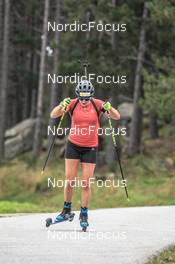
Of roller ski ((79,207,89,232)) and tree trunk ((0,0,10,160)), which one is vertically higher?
tree trunk ((0,0,10,160))

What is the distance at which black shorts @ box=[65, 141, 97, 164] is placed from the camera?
982 cm

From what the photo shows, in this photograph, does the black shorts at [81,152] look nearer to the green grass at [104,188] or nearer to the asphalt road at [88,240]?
the asphalt road at [88,240]

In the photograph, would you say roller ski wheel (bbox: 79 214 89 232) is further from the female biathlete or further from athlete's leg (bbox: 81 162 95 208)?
athlete's leg (bbox: 81 162 95 208)

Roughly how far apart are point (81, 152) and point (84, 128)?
0.42m

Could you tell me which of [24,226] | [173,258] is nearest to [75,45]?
[24,226]

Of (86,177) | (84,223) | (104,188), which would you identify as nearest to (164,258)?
(84,223)

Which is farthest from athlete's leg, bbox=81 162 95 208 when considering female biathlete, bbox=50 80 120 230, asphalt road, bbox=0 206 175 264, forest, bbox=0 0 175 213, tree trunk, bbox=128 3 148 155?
tree trunk, bbox=128 3 148 155

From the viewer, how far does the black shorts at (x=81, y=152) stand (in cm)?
982

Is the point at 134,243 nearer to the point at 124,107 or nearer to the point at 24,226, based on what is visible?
the point at 24,226

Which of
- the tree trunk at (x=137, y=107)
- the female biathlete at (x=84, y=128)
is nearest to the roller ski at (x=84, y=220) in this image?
the female biathlete at (x=84, y=128)

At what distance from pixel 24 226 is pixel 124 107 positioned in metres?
27.6

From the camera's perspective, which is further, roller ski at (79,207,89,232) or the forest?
the forest

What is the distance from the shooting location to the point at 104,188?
22.8 meters

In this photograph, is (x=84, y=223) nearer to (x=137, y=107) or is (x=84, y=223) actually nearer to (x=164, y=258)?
(x=164, y=258)
